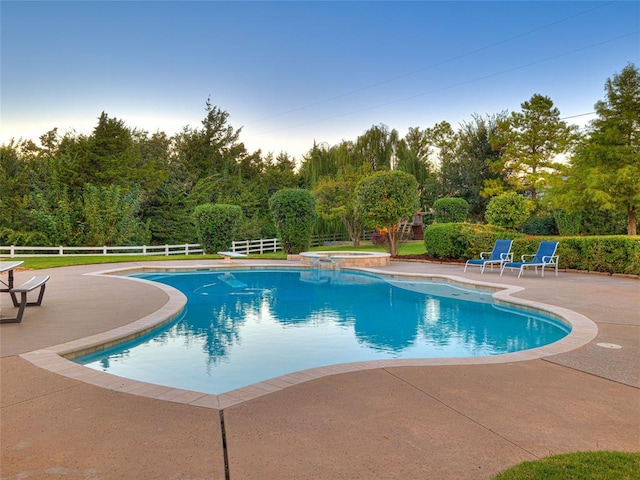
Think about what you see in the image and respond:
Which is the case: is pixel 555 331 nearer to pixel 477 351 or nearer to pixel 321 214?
pixel 477 351

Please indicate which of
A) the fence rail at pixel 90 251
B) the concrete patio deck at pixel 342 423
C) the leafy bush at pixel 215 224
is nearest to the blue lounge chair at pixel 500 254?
the concrete patio deck at pixel 342 423

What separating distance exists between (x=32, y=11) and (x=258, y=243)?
15803 mm

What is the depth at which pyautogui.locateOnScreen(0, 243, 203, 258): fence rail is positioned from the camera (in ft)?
61.5

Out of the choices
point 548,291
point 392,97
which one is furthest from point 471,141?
point 548,291

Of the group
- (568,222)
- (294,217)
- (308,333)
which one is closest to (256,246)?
(294,217)

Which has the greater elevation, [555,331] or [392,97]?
[392,97]

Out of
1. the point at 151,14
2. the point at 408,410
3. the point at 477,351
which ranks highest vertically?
the point at 151,14

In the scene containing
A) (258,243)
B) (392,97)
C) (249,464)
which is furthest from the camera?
(258,243)

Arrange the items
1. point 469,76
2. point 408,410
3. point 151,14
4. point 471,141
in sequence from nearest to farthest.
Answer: point 408,410, point 151,14, point 469,76, point 471,141

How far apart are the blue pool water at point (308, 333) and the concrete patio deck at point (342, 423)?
4.60ft

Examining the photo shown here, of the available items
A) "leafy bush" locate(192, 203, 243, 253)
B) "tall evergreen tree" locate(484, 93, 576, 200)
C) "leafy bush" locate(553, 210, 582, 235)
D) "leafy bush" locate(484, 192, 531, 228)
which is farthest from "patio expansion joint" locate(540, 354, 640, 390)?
"tall evergreen tree" locate(484, 93, 576, 200)

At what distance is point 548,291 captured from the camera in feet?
29.9

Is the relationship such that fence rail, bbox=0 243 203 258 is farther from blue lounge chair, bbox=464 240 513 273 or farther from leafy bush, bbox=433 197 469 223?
blue lounge chair, bbox=464 240 513 273

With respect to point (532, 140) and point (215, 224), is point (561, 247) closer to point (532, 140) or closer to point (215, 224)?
point (215, 224)
